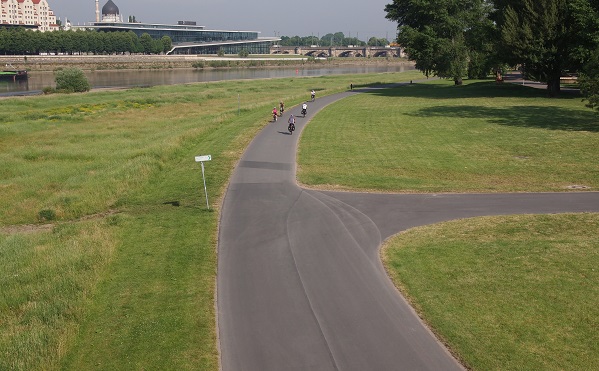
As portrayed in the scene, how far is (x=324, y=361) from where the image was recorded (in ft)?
38.3

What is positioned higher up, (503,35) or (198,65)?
(198,65)

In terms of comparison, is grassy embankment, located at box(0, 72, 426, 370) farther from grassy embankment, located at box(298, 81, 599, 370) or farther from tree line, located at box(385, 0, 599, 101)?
tree line, located at box(385, 0, 599, 101)

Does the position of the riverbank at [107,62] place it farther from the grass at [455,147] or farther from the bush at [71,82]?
the grass at [455,147]

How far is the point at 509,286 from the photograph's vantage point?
15.2 meters

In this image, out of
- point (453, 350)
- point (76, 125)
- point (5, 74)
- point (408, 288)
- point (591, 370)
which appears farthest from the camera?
point (5, 74)

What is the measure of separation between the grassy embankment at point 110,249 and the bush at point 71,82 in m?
48.4

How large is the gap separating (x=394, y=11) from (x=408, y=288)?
69.4 metres

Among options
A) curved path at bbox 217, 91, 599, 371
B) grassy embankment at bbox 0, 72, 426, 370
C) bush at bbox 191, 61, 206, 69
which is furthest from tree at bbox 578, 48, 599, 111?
bush at bbox 191, 61, 206, 69

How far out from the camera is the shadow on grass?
1650 inches

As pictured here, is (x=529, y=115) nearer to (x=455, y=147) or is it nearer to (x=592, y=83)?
(x=592, y=83)

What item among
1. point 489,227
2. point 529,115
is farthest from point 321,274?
point 529,115

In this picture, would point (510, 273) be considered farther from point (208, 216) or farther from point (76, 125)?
point (76, 125)

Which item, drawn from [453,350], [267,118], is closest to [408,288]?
[453,350]

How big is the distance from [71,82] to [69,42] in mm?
80755
